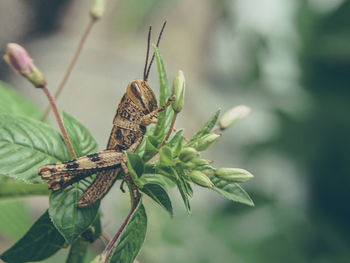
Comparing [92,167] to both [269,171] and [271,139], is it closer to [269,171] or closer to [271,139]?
[271,139]

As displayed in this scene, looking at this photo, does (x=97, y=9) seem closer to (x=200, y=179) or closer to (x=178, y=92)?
(x=178, y=92)

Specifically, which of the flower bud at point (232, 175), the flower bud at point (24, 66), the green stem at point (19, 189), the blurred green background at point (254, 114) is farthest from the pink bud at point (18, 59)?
the blurred green background at point (254, 114)

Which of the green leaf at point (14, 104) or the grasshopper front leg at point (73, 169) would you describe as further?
the green leaf at point (14, 104)

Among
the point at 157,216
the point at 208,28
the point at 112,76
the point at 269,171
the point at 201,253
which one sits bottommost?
the point at 201,253

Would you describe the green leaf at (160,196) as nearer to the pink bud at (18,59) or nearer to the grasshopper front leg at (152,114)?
the grasshopper front leg at (152,114)

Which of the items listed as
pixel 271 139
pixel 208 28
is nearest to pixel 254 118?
pixel 271 139

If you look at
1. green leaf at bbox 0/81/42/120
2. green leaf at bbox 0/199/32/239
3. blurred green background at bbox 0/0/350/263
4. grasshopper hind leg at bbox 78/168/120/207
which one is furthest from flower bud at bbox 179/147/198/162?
blurred green background at bbox 0/0/350/263
